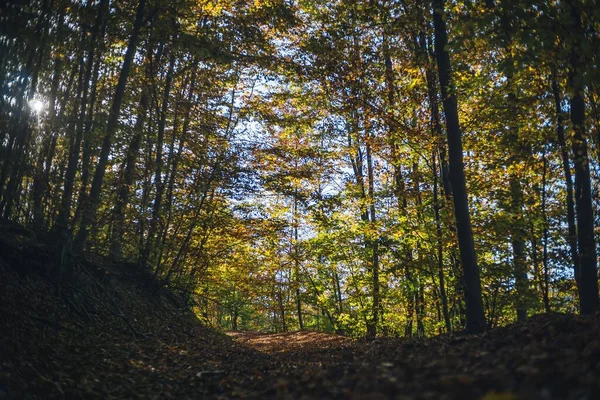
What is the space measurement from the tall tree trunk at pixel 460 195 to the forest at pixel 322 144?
3 centimetres

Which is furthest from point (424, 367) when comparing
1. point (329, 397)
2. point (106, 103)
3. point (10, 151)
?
point (106, 103)

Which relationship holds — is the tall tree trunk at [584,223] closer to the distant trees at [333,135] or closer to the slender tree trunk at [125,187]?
the distant trees at [333,135]

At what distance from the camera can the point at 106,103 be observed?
11.6m

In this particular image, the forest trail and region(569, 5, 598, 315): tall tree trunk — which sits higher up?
region(569, 5, 598, 315): tall tree trunk

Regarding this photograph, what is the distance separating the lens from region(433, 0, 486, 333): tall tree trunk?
6758 mm

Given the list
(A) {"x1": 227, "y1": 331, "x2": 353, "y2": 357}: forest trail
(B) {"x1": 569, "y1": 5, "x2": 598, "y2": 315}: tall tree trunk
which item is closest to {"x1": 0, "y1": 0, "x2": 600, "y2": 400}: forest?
(B) {"x1": 569, "y1": 5, "x2": 598, "y2": 315}: tall tree trunk

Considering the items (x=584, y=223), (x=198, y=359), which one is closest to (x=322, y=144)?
(x=584, y=223)

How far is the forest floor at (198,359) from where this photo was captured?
7.86 feet

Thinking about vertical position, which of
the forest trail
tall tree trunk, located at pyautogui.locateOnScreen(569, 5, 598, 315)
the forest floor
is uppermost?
tall tree trunk, located at pyautogui.locateOnScreen(569, 5, 598, 315)

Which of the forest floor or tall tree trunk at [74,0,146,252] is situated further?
tall tree trunk at [74,0,146,252]

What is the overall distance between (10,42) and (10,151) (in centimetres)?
149

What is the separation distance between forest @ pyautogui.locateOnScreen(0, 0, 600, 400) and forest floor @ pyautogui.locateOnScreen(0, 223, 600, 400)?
0.47ft

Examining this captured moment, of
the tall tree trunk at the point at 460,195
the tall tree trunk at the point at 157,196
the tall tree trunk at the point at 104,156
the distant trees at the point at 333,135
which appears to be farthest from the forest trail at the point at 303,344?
the tall tree trunk at the point at 104,156

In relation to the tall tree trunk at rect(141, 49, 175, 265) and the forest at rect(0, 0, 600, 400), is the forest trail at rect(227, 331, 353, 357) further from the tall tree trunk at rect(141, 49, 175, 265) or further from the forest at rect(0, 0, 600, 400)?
the tall tree trunk at rect(141, 49, 175, 265)
